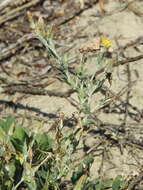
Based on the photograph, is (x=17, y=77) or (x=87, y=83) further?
(x=17, y=77)

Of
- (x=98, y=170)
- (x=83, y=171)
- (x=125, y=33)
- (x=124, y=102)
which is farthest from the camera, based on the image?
(x=125, y=33)

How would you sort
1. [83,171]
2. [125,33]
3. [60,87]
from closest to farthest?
[83,171] → [60,87] → [125,33]

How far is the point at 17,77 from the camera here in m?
2.83

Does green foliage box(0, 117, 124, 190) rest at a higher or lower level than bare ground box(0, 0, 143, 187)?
higher

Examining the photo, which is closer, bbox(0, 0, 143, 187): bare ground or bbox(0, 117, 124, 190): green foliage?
bbox(0, 117, 124, 190): green foliage

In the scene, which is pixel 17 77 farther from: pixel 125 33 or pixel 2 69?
pixel 125 33

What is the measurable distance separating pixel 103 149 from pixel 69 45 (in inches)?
34.9

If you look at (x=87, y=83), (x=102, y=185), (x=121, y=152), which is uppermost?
(x=87, y=83)

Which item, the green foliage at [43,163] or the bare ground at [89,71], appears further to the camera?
the bare ground at [89,71]

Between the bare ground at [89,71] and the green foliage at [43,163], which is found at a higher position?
the green foliage at [43,163]

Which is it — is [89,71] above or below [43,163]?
below

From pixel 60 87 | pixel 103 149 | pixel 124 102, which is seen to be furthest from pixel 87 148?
pixel 60 87

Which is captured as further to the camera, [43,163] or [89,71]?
[89,71]

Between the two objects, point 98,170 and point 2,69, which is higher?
point 2,69
